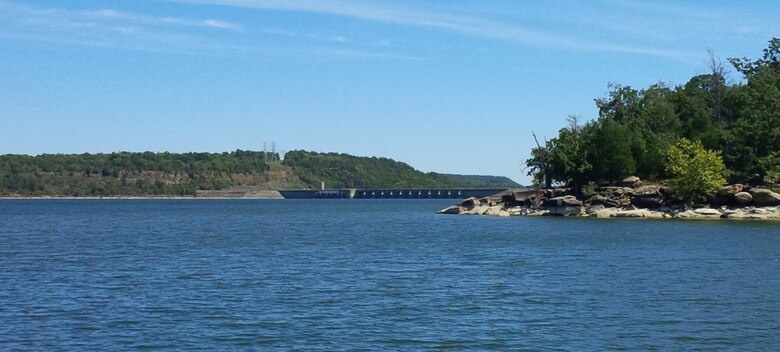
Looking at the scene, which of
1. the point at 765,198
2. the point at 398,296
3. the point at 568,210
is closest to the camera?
the point at 398,296

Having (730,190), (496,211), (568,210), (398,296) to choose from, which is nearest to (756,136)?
(730,190)

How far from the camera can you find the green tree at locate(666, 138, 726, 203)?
105312mm

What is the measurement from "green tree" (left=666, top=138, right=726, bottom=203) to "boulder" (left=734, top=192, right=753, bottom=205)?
2.48m

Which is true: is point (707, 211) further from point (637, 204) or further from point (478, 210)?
point (478, 210)

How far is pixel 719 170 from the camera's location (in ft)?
356

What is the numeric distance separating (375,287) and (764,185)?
7951 cm

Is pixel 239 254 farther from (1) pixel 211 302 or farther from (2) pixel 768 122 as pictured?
(2) pixel 768 122

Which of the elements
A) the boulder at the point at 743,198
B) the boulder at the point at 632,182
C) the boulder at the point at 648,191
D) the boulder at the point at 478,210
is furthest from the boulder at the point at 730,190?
the boulder at the point at 478,210

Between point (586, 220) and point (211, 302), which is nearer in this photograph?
point (211, 302)

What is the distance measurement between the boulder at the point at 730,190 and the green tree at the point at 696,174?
2.12ft

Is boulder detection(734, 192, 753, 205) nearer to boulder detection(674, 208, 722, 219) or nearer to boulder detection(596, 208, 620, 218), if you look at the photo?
boulder detection(674, 208, 722, 219)

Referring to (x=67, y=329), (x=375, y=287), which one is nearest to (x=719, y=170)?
(x=375, y=287)

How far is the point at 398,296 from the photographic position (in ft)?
129

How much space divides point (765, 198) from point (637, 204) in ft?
50.6
